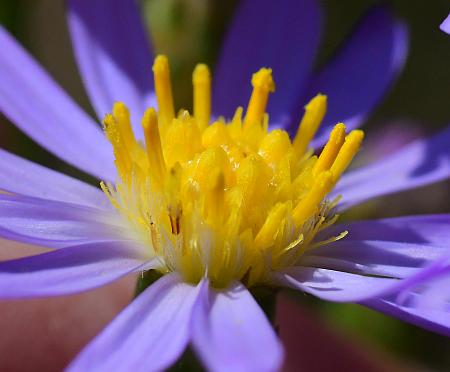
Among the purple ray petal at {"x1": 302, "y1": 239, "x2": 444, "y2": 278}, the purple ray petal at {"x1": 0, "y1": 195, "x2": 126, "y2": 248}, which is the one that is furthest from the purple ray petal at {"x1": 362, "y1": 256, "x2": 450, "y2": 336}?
the purple ray petal at {"x1": 0, "y1": 195, "x2": 126, "y2": 248}


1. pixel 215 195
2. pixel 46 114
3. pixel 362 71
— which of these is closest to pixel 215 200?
pixel 215 195

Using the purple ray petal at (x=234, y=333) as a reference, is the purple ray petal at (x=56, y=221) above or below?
above

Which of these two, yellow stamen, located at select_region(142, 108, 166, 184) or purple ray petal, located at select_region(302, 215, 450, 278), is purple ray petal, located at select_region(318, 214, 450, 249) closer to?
purple ray petal, located at select_region(302, 215, 450, 278)

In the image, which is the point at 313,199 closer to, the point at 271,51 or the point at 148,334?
the point at 148,334

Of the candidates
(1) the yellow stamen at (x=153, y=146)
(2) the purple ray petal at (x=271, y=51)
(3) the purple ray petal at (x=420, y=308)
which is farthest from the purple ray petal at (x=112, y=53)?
(3) the purple ray petal at (x=420, y=308)

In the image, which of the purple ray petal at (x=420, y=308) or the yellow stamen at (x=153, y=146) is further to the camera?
the yellow stamen at (x=153, y=146)

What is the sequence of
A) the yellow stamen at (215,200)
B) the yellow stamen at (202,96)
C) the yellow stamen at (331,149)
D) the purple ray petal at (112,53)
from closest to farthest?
the yellow stamen at (215,200), the yellow stamen at (331,149), the yellow stamen at (202,96), the purple ray petal at (112,53)

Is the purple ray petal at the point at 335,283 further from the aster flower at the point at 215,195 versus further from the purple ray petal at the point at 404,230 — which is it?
the purple ray petal at the point at 404,230

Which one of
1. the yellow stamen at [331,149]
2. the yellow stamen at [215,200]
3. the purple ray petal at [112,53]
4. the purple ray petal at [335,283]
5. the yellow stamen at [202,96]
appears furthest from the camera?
the purple ray petal at [112,53]
